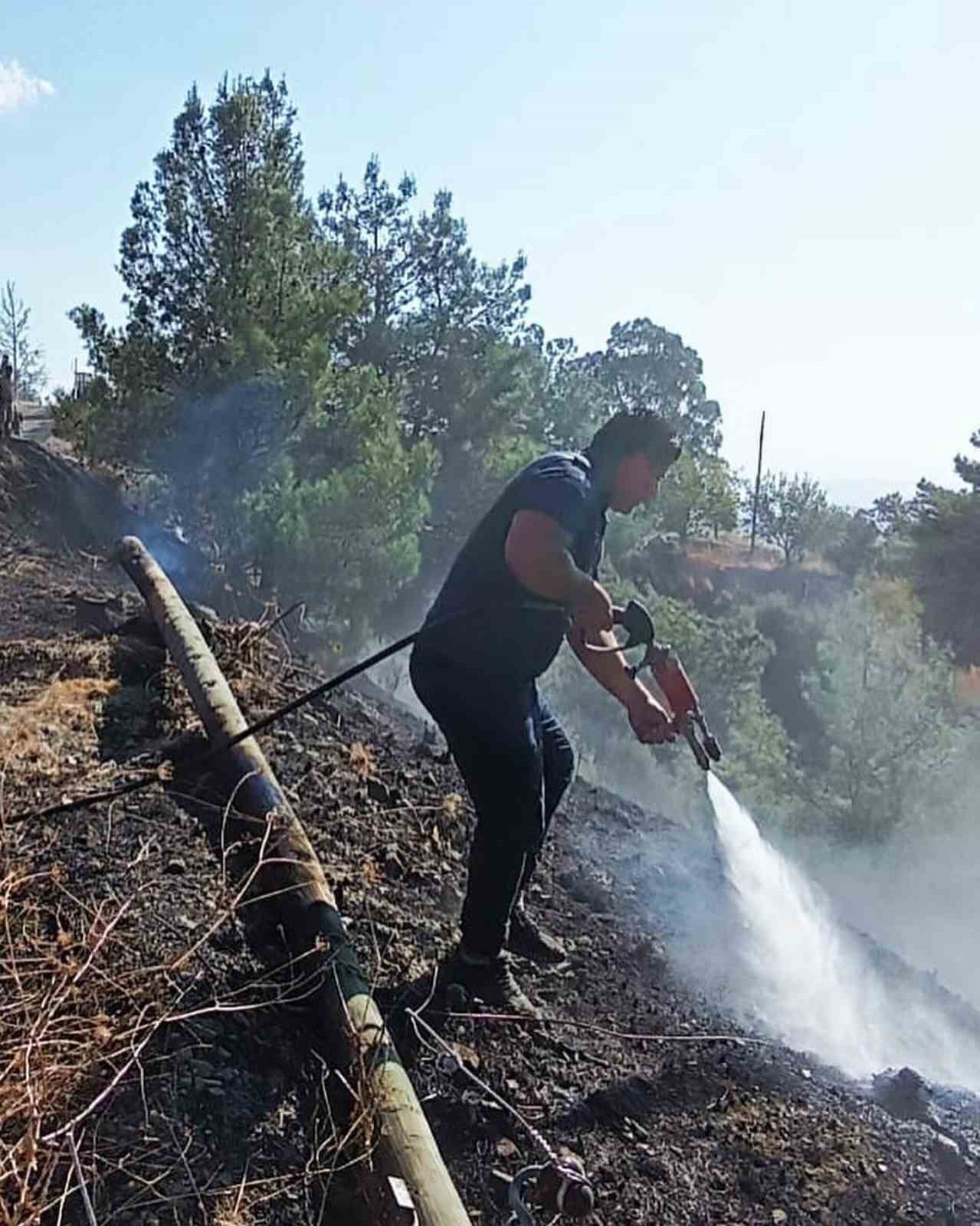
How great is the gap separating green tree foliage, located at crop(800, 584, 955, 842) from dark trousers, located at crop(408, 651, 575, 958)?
63.5ft

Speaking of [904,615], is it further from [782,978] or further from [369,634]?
[782,978]

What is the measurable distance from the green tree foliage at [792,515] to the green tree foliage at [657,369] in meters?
3.20

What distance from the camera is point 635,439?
10.3 ft

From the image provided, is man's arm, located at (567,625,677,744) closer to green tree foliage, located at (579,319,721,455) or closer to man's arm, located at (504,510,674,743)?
man's arm, located at (504,510,674,743)

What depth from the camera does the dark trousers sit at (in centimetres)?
290

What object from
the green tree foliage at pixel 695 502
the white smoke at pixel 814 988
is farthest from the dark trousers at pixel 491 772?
the green tree foliage at pixel 695 502

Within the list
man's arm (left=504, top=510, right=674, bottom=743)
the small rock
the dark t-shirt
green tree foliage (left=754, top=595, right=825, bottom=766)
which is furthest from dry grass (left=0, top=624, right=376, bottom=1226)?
green tree foliage (left=754, top=595, right=825, bottom=766)

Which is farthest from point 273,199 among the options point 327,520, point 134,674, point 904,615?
point 904,615

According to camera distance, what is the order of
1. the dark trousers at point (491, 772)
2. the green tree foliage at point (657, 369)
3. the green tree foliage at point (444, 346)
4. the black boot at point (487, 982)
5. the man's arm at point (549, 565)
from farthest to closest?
the green tree foliage at point (657, 369), the green tree foliage at point (444, 346), the black boot at point (487, 982), the dark trousers at point (491, 772), the man's arm at point (549, 565)

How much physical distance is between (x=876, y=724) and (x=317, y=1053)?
2171 centimetres

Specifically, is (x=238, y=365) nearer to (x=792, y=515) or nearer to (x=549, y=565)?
(x=549, y=565)

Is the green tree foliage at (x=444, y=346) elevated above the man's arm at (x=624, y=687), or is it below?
above

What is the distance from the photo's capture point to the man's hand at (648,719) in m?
3.15

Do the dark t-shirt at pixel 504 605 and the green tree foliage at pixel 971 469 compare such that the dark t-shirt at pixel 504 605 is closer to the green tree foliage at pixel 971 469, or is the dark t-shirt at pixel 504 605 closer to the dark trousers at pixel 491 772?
the dark trousers at pixel 491 772
